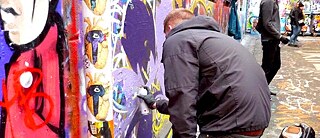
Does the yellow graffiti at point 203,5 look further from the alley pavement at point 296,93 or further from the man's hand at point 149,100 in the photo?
the man's hand at point 149,100

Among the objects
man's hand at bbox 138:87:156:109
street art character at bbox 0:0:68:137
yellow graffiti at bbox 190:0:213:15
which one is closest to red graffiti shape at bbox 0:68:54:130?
street art character at bbox 0:0:68:137

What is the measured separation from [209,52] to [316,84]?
23.2 ft

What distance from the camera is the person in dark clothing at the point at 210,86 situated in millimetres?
2410

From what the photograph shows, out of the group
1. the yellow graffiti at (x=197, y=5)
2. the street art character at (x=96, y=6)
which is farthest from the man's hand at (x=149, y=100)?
the yellow graffiti at (x=197, y=5)

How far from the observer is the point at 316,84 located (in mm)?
8828

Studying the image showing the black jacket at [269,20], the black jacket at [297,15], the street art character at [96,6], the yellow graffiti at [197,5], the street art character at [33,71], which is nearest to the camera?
the street art character at [33,71]

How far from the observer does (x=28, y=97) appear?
2031 millimetres

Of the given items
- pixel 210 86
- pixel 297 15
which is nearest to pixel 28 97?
pixel 210 86

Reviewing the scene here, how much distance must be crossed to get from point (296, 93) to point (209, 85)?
5939mm

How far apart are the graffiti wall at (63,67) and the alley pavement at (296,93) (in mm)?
2989

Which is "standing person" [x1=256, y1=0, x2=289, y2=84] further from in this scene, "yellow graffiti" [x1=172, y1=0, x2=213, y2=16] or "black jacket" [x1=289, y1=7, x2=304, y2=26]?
"black jacket" [x1=289, y1=7, x2=304, y2=26]

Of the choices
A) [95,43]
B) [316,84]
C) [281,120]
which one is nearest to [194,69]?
[95,43]

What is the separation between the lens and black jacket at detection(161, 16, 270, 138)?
7.89ft

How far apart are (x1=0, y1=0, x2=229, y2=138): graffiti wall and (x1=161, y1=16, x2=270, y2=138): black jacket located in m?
0.40
